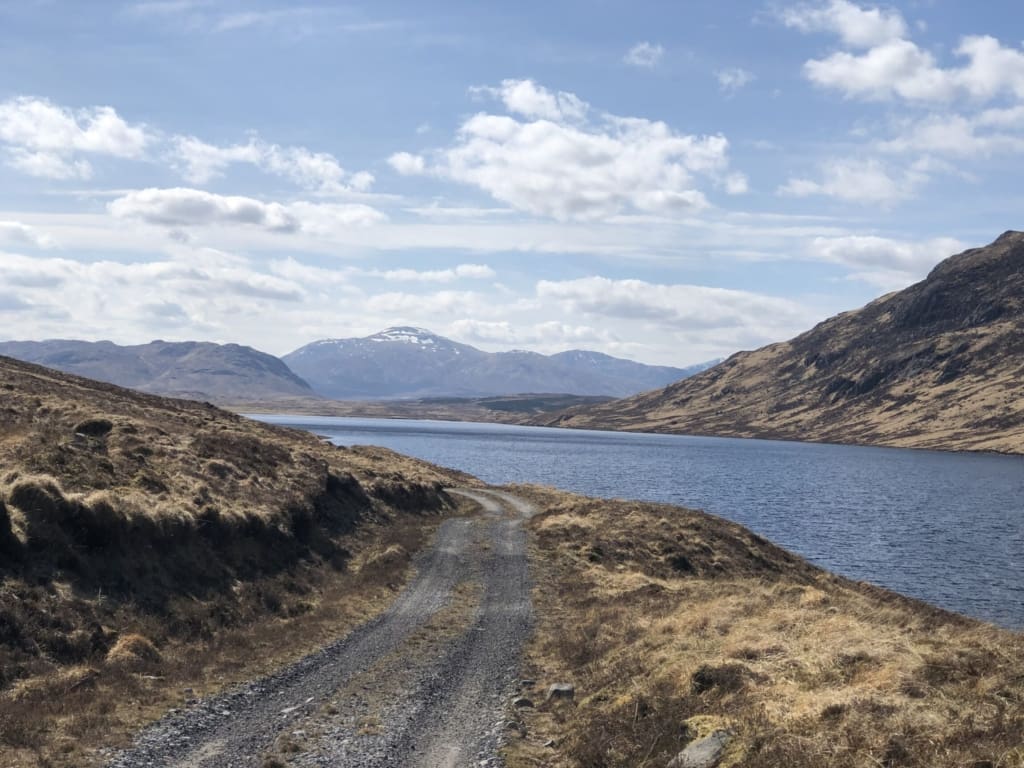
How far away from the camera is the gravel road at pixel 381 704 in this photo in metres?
14.7

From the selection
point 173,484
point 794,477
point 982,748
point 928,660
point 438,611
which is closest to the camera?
point 982,748

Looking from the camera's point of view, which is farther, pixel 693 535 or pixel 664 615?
pixel 693 535

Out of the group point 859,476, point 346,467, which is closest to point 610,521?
point 346,467

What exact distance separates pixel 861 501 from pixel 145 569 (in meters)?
95.7

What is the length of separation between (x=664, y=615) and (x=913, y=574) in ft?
125

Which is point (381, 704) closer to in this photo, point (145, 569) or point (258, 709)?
point (258, 709)

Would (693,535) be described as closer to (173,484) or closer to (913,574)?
(913,574)

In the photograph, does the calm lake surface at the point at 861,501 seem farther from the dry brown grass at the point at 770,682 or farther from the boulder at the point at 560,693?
the boulder at the point at 560,693

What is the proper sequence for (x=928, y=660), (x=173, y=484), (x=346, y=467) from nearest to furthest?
1. (x=928, y=660)
2. (x=173, y=484)
3. (x=346, y=467)

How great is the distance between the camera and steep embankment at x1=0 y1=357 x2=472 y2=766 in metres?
17.3

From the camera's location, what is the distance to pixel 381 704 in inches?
703

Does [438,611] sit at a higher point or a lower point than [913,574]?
higher

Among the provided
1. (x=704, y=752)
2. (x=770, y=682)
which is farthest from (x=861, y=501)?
(x=704, y=752)

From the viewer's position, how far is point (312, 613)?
2719 cm
